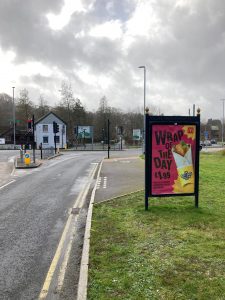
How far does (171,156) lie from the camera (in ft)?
35.3

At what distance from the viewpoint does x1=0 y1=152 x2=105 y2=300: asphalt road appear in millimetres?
5637

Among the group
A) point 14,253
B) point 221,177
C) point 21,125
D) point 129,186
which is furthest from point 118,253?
point 21,125

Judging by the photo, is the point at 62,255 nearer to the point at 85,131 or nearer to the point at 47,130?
the point at 47,130

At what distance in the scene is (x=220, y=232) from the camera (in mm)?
8117

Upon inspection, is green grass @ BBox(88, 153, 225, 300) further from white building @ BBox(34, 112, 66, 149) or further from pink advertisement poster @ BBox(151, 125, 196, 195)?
white building @ BBox(34, 112, 66, 149)

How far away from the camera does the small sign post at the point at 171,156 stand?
34.3 ft

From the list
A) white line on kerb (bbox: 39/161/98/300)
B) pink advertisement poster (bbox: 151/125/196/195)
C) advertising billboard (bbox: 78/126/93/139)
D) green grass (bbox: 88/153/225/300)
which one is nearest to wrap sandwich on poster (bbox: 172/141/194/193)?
pink advertisement poster (bbox: 151/125/196/195)

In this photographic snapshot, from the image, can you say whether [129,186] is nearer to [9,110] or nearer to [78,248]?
[78,248]

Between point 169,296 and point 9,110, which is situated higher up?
point 9,110

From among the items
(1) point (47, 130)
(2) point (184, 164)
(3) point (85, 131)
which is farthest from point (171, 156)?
(3) point (85, 131)

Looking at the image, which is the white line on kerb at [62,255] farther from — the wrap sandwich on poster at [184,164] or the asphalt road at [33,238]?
the wrap sandwich on poster at [184,164]

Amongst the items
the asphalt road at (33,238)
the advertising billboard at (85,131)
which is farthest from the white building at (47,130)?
the asphalt road at (33,238)

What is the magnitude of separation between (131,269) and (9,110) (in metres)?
112

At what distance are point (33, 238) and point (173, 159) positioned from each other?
16.5 ft
